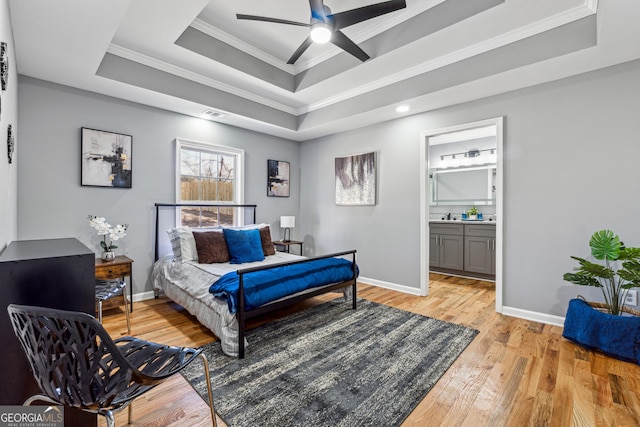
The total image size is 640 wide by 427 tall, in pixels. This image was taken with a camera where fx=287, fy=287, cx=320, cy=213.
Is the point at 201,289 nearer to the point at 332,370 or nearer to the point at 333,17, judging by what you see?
the point at 332,370

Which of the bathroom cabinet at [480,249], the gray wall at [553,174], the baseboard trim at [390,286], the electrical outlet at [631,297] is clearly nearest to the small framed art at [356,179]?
the gray wall at [553,174]

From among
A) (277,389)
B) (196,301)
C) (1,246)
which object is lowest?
(277,389)

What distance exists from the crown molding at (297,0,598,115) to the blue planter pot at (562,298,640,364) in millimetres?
2434

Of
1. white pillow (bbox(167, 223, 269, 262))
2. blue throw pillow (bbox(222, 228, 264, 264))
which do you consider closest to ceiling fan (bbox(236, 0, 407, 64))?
blue throw pillow (bbox(222, 228, 264, 264))

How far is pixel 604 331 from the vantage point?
7.62ft

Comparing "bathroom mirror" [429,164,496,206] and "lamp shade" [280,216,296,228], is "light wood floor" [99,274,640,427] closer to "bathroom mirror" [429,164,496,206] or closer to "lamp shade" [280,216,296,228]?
"lamp shade" [280,216,296,228]

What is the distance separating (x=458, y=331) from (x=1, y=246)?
3468mm

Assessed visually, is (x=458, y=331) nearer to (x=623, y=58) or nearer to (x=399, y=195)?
(x=399, y=195)

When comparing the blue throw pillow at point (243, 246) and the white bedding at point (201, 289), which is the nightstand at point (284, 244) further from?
the blue throw pillow at point (243, 246)

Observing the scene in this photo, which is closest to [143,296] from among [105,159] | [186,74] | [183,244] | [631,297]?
[183,244]

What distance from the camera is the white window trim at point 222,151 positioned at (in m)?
3.88

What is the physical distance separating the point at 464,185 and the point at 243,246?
4.46 m

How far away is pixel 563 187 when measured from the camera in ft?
9.46

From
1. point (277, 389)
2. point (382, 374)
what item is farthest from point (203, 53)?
point (382, 374)
